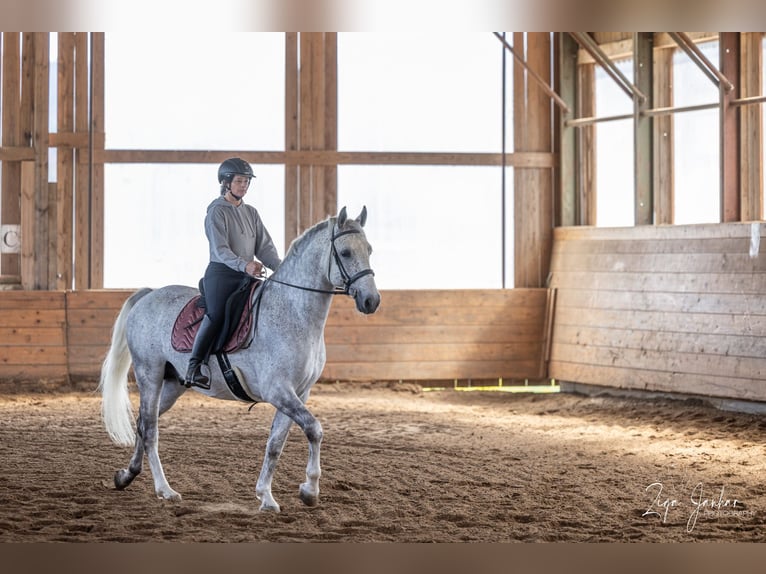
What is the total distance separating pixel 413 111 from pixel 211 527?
8553 mm

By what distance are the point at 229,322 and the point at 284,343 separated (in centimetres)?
39

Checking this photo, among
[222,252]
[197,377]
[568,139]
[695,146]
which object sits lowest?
[197,377]

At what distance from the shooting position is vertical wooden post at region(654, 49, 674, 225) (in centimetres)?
1159

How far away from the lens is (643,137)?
11.6 metres

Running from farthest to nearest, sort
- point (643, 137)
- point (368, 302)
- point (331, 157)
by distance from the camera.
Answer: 1. point (331, 157)
2. point (643, 137)
3. point (368, 302)

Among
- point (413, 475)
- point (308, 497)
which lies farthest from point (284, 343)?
point (413, 475)

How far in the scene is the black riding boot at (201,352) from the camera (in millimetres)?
5660

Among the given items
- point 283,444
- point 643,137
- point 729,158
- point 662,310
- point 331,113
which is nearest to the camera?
point 283,444

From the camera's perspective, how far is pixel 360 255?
532 centimetres

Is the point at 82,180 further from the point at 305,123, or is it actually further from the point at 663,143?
the point at 663,143

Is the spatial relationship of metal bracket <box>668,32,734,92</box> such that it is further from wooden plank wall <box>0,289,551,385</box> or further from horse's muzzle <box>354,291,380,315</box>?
horse's muzzle <box>354,291,380,315</box>
